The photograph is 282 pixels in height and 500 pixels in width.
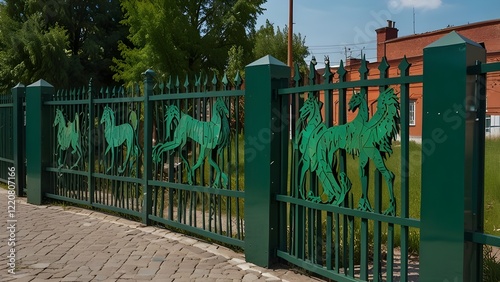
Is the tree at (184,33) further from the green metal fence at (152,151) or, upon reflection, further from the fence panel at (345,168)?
the fence panel at (345,168)

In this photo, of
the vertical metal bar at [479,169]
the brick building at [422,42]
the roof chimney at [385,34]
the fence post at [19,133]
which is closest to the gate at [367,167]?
the vertical metal bar at [479,169]

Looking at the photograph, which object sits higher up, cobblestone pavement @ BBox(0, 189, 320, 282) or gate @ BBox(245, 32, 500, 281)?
gate @ BBox(245, 32, 500, 281)

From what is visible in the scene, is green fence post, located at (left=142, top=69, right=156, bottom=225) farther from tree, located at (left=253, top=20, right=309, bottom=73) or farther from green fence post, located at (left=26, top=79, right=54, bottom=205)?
tree, located at (left=253, top=20, right=309, bottom=73)

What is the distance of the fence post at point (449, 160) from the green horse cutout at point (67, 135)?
6.29m

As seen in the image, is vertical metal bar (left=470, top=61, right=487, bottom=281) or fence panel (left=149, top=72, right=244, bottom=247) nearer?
vertical metal bar (left=470, top=61, right=487, bottom=281)

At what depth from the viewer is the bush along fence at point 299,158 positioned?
11.3 feet

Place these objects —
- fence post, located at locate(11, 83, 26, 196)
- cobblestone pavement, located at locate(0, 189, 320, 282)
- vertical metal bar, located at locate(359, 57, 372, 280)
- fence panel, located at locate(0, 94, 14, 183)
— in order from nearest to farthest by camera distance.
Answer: vertical metal bar, located at locate(359, 57, 372, 280)
cobblestone pavement, located at locate(0, 189, 320, 282)
fence post, located at locate(11, 83, 26, 196)
fence panel, located at locate(0, 94, 14, 183)

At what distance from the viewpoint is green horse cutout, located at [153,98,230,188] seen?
5.86 metres

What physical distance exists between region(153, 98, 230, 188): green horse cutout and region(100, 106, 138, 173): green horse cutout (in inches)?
29.2

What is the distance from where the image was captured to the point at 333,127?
14.6ft

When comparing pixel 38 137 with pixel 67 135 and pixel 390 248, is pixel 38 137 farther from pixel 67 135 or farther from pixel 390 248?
pixel 390 248

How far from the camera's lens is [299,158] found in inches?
193

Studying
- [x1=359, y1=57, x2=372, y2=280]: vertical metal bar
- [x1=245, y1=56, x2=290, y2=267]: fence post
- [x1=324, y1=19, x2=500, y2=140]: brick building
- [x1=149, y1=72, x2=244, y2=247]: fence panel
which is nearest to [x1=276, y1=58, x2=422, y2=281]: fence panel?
[x1=359, y1=57, x2=372, y2=280]: vertical metal bar

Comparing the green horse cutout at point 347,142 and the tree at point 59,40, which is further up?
the tree at point 59,40
